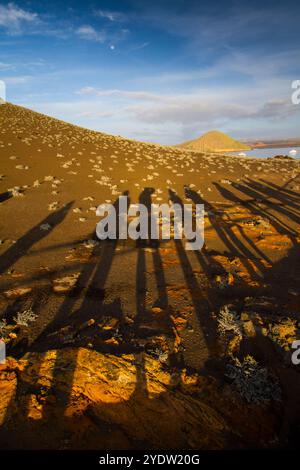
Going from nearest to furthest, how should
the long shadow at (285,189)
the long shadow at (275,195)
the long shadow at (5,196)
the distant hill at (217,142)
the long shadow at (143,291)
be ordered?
the long shadow at (143,291), the long shadow at (5,196), the long shadow at (275,195), the long shadow at (285,189), the distant hill at (217,142)

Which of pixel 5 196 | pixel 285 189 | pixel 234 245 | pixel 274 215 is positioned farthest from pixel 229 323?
pixel 285 189

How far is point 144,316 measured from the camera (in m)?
6.44

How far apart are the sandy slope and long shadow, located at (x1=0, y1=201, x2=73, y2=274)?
0.24ft

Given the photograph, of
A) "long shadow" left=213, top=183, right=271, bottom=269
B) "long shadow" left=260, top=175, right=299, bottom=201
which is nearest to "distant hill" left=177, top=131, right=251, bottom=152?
"long shadow" left=260, top=175, right=299, bottom=201

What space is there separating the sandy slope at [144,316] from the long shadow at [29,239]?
0.24ft

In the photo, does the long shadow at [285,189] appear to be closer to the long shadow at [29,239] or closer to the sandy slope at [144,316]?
the sandy slope at [144,316]

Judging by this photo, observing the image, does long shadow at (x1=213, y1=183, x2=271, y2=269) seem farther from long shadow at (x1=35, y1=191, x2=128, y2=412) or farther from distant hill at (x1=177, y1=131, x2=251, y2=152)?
distant hill at (x1=177, y1=131, x2=251, y2=152)

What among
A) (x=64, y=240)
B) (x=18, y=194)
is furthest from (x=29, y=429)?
(x=18, y=194)

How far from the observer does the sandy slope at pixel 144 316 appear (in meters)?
4.03

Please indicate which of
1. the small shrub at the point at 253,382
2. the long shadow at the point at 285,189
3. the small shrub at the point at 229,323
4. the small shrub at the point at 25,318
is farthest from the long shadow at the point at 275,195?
the small shrub at the point at 25,318

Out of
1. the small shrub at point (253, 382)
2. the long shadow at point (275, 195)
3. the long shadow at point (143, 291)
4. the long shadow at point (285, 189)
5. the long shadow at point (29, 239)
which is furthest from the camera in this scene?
the long shadow at point (285, 189)

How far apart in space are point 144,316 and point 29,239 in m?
6.79

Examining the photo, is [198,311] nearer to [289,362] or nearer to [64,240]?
[289,362]
